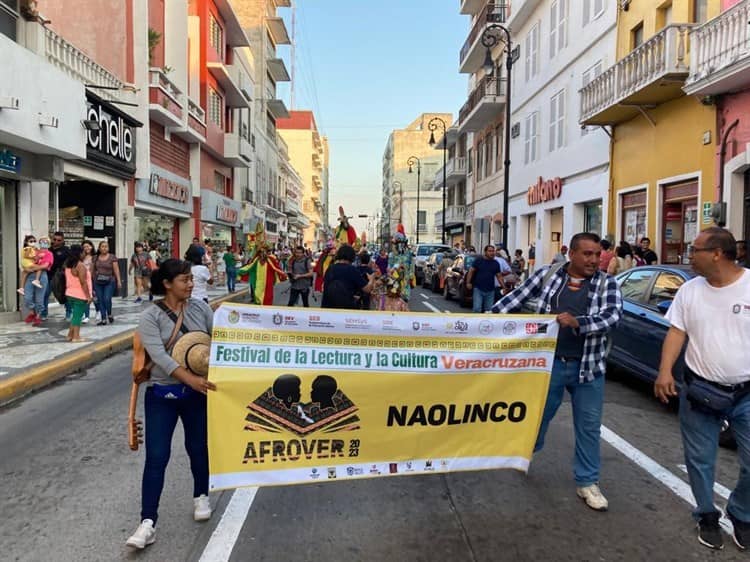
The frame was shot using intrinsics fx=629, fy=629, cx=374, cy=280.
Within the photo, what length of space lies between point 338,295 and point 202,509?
136 inches

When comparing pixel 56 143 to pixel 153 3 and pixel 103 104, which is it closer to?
pixel 103 104

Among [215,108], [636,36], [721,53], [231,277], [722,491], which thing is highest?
[215,108]

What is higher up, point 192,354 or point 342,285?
point 342,285

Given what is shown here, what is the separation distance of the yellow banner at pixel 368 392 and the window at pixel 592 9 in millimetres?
19419

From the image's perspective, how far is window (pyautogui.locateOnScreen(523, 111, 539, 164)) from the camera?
27312 mm

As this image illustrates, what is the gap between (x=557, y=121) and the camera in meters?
24.3

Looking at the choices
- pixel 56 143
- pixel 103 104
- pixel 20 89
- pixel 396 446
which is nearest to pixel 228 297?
pixel 103 104

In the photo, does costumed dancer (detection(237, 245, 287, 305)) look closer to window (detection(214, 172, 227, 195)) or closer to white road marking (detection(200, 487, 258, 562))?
white road marking (detection(200, 487, 258, 562))

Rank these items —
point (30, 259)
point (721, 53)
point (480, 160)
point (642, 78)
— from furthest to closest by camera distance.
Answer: point (480, 160) < point (642, 78) < point (721, 53) < point (30, 259)

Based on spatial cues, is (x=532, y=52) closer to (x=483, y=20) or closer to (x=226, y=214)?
(x=483, y=20)

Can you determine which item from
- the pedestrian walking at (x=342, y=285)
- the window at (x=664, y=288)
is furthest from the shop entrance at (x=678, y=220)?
the pedestrian walking at (x=342, y=285)

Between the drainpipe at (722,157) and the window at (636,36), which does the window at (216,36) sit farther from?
the drainpipe at (722,157)

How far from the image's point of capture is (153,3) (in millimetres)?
22672

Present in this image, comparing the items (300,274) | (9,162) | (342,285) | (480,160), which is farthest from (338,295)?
(480,160)
